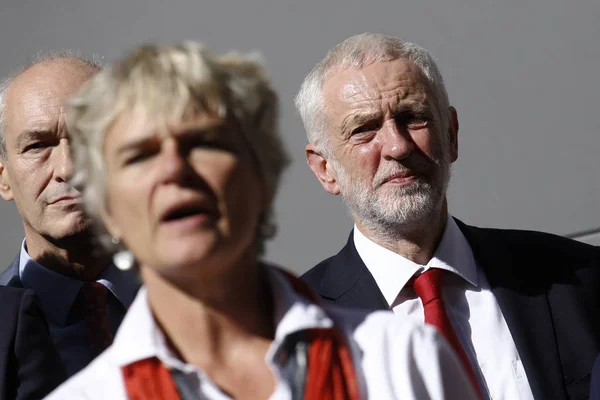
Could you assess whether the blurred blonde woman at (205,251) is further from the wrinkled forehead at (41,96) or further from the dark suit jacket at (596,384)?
the wrinkled forehead at (41,96)

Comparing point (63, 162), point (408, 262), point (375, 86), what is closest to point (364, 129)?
point (375, 86)

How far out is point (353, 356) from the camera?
1272mm

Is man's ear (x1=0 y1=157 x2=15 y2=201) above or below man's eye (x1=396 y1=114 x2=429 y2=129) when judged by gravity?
below

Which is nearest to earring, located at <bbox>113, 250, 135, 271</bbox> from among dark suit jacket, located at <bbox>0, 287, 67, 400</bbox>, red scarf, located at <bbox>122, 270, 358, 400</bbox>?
red scarf, located at <bbox>122, 270, 358, 400</bbox>

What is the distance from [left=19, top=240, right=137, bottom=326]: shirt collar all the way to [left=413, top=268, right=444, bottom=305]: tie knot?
751 mm

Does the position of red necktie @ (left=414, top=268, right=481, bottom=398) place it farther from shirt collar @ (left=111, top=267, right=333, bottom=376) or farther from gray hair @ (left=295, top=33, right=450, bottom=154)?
shirt collar @ (left=111, top=267, right=333, bottom=376)

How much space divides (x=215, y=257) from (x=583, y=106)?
10.1ft

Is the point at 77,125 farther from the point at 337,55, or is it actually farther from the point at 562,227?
the point at 562,227

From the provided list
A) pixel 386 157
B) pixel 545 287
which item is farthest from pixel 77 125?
pixel 545 287

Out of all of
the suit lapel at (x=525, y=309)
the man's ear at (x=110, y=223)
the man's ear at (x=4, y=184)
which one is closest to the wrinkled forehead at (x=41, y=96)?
the man's ear at (x=4, y=184)

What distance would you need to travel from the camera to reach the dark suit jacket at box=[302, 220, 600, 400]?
2.31m

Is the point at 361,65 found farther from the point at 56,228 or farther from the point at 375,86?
the point at 56,228

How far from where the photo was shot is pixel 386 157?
2549 millimetres

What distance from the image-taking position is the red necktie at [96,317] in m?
1.97
